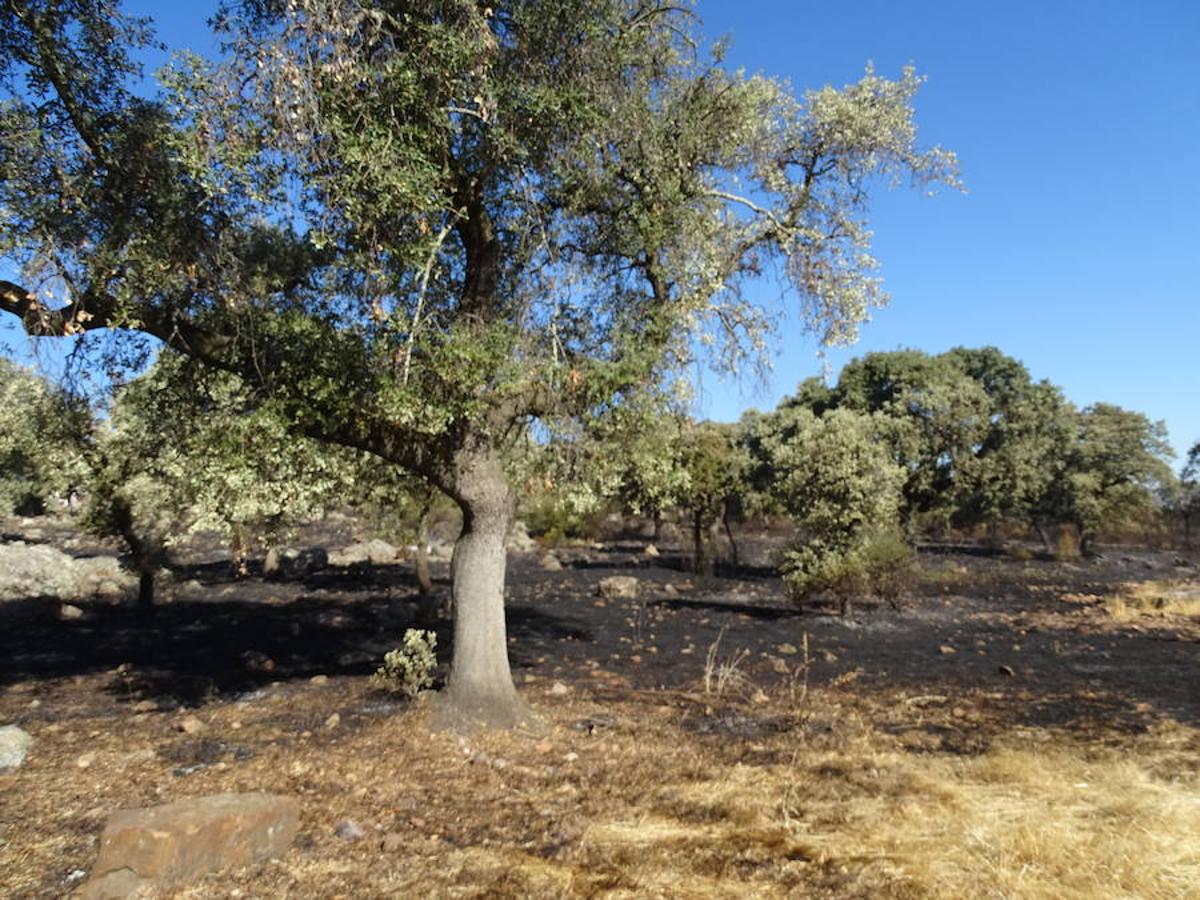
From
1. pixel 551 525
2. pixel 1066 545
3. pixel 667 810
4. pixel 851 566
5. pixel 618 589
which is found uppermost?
pixel 551 525

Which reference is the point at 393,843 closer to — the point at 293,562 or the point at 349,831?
the point at 349,831

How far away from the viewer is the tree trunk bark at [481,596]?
10031 mm

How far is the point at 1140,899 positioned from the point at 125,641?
18.5m

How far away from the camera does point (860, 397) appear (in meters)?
51.6

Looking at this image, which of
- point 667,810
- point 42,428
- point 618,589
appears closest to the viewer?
point 667,810

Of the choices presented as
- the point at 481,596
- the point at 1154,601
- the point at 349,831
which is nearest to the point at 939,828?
the point at 349,831

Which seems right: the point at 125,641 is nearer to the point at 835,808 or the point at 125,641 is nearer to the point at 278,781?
the point at 278,781

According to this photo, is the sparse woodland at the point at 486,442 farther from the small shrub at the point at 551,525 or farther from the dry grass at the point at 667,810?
the small shrub at the point at 551,525

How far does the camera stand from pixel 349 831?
20.8 ft

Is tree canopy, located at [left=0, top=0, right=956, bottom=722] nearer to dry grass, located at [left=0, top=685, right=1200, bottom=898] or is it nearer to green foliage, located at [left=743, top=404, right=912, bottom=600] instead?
dry grass, located at [left=0, top=685, right=1200, bottom=898]

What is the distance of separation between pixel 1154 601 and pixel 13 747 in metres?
29.6

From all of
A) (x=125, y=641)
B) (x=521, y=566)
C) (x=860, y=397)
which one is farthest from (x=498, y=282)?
(x=860, y=397)

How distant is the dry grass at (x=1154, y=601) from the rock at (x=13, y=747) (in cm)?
2460

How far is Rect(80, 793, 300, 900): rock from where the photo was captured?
5164 millimetres
